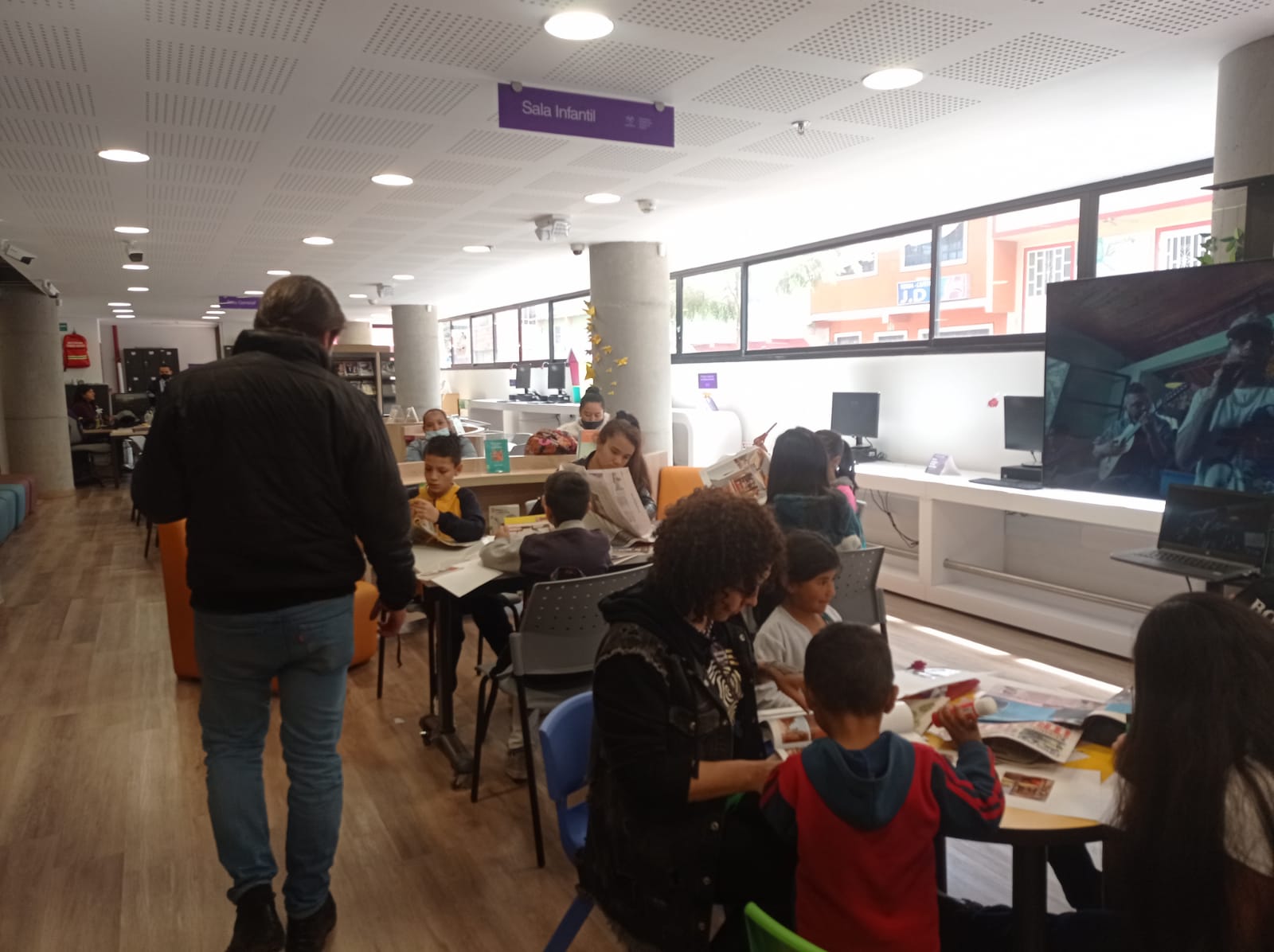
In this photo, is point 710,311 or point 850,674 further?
point 710,311

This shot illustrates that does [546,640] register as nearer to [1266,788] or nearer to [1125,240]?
[1266,788]

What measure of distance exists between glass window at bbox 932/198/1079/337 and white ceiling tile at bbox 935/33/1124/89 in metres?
2.10

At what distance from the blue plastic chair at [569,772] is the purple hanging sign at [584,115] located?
2684 millimetres

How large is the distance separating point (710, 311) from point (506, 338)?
19.5 feet

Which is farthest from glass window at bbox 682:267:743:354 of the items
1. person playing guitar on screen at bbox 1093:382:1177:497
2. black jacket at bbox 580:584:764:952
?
black jacket at bbox 580:584:764:952

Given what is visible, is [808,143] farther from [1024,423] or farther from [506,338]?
[506,338]

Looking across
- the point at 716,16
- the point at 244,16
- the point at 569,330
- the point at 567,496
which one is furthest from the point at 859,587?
the point at 569,330

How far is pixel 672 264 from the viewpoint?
927cm

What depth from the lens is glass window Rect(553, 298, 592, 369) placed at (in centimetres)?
1170

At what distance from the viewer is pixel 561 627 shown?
2.82 meters

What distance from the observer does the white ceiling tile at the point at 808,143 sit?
4520 mm

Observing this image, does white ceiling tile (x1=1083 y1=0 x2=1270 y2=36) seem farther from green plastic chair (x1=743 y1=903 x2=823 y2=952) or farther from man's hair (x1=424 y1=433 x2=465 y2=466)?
green plastic chair (x1=743 y1=903 x2=823 y2=952)

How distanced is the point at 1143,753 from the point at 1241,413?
3017 millimetres

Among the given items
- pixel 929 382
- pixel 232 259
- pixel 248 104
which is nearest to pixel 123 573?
pixel 232 259
